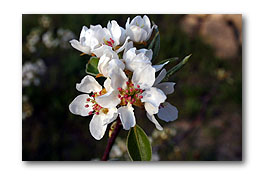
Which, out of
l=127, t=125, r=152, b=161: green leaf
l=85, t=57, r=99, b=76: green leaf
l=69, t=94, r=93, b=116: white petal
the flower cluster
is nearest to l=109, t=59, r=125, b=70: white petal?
the flower cluster

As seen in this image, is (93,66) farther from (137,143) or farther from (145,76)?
(137,143)

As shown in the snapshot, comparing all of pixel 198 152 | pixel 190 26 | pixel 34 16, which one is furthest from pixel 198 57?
pixel 34 16
